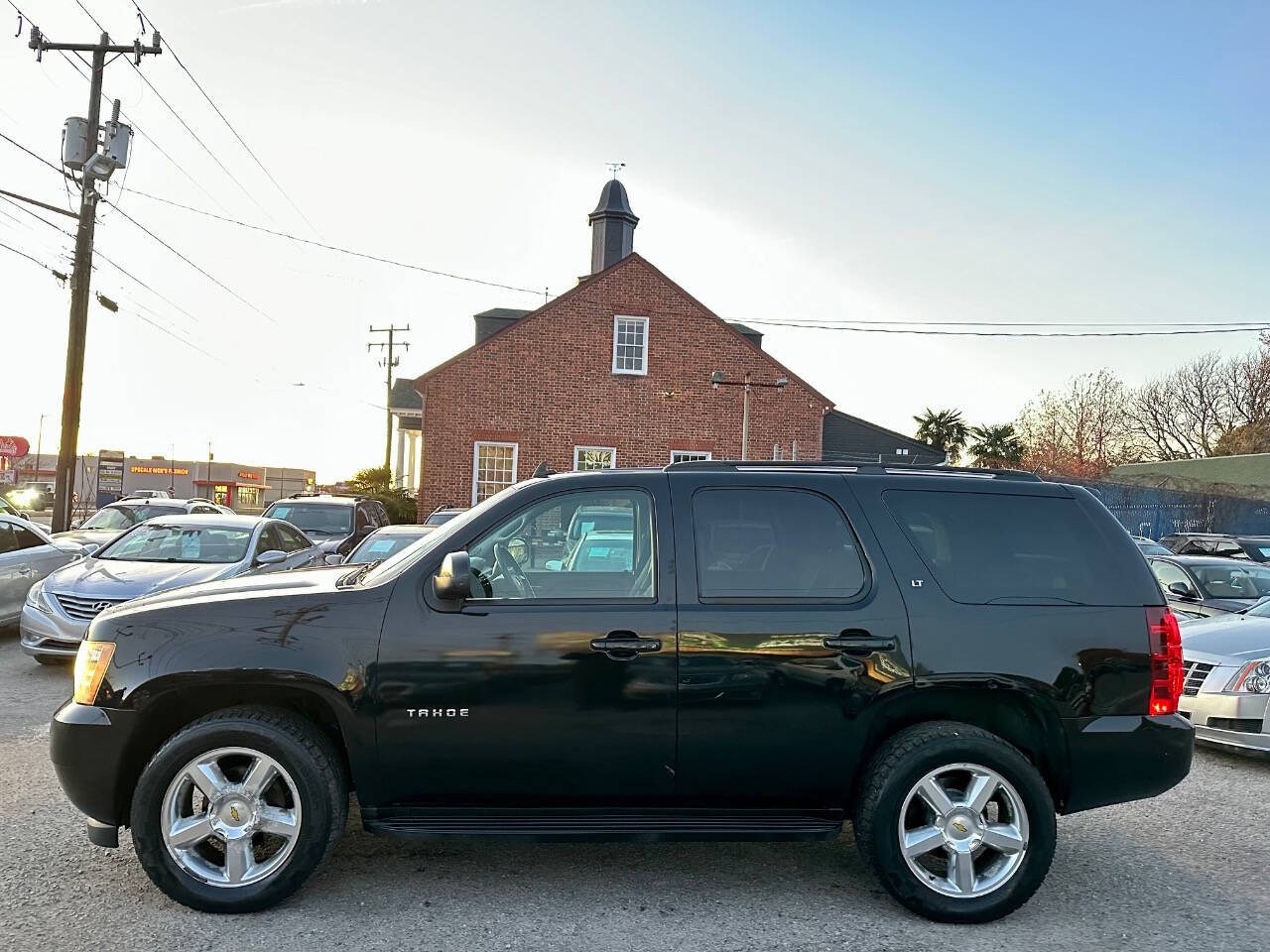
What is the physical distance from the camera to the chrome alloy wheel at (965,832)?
3.77 m

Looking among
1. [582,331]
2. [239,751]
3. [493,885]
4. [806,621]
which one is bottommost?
[493,885]

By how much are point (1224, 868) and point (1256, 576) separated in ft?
23.5

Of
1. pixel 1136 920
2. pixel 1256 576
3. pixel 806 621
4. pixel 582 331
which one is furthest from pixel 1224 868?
pixel 582 331

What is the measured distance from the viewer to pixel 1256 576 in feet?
34.0

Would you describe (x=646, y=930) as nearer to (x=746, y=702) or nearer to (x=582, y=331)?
(x=746, y=702)

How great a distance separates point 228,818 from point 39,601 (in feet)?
20.6

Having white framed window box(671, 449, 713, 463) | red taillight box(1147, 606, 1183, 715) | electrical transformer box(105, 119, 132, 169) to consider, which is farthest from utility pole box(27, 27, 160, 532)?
red taillight box(1147, 606, 1183, 715)

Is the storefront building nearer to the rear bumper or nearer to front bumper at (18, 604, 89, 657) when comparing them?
front bumper at (18, 604, 89, 657)

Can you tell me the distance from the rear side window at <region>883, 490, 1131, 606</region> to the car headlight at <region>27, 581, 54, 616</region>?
25.8 ft

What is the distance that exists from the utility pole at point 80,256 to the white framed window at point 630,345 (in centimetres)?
1300

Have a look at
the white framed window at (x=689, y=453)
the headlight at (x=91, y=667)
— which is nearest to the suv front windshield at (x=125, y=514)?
the white framed window at (x=689, y=453)

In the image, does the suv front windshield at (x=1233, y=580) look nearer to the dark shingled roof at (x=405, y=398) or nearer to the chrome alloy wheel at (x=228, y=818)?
the chrome alloy wheel at (x=228, y=818)

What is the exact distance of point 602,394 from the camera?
26.7 meters

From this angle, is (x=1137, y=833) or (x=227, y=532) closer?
(x=1137, y=833)
